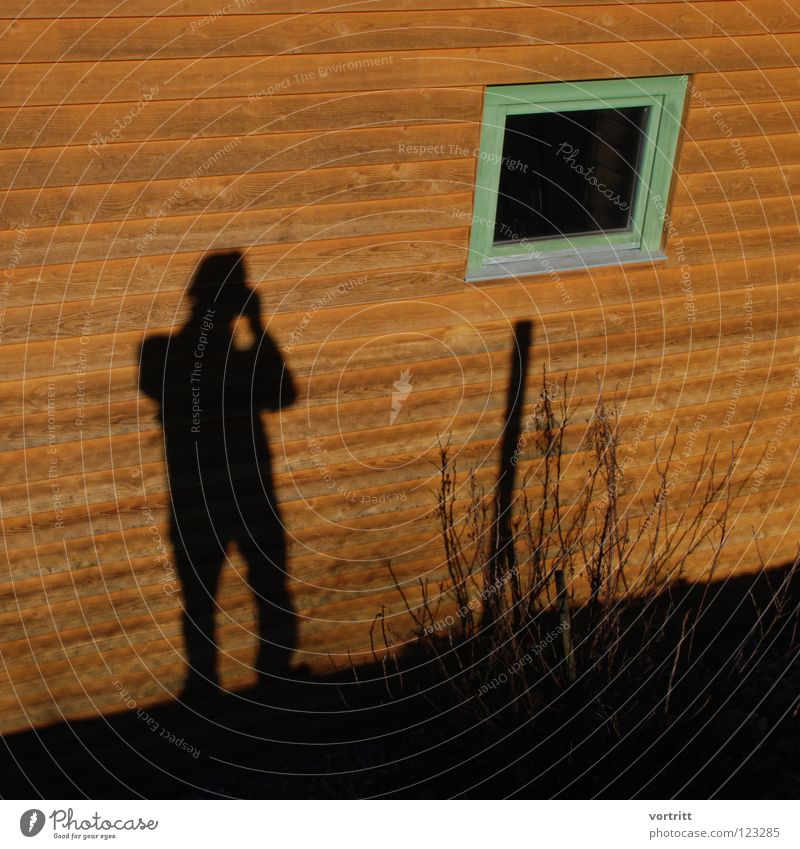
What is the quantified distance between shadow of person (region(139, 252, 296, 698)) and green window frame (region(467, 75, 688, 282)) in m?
1.28

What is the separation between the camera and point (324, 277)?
5.33 m

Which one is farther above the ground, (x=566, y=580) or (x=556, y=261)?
(x=556, y=261)

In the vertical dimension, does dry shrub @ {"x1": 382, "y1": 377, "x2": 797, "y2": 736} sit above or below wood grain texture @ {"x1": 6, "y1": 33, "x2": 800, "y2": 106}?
below

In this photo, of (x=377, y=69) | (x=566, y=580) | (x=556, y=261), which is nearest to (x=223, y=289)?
(x=377, y=69)

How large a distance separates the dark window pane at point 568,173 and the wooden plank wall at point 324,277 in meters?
0.28

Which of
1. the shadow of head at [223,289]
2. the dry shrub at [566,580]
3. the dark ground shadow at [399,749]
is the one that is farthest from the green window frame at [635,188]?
the dark ground shadow at [399,749]

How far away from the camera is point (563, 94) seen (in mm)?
5320

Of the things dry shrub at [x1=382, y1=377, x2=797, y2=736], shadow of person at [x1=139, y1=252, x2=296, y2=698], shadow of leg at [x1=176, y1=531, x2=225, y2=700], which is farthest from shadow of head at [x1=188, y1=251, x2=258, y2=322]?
dry shrub at [x1=382, y1=377, x2=797, y2=736]

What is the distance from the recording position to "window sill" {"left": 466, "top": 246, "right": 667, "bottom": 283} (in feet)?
18.5

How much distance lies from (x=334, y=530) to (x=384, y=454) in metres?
0.55

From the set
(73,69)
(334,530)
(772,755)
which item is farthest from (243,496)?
(772,755)

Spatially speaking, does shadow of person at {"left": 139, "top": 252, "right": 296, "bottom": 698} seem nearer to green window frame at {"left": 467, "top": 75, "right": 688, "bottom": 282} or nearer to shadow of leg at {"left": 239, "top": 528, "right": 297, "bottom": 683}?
shadow of leg at {"left": 239, "top": 528, "right": 297, "bottom": 683}

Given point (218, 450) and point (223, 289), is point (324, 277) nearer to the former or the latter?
point (223, 289)

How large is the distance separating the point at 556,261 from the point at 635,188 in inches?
24.8
